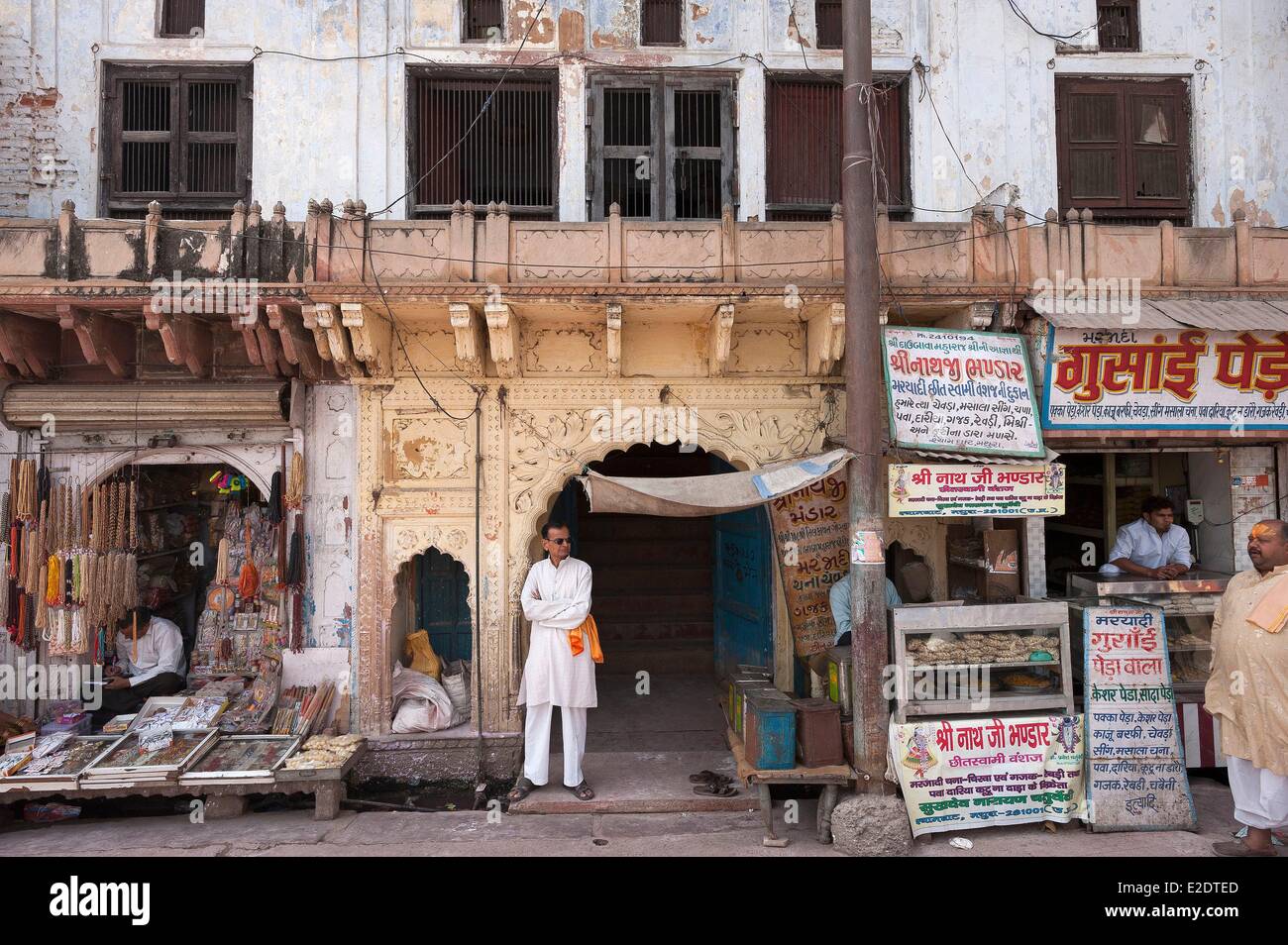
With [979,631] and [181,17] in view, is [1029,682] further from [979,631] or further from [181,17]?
[181,17]

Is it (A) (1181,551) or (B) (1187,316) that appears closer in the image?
(B) (1187,316)

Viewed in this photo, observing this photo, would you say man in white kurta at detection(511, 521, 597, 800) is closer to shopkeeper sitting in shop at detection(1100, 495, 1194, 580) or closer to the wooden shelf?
shopkeeper sitting in shop at detection(1100, 495, 1194, 580)

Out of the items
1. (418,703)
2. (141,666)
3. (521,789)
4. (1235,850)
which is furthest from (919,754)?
(141,666)

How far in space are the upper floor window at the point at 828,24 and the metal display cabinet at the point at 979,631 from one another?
5.45 metres

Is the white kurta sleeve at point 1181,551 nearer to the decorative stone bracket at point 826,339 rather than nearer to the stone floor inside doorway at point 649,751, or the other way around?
the decorative stone bracket at point 826,339

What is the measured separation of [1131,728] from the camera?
5395mm

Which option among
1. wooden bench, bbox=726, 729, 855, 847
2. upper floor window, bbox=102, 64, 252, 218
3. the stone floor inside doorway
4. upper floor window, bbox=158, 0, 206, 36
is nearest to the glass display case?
wooden bench, bbox=726, 729, 855, 847

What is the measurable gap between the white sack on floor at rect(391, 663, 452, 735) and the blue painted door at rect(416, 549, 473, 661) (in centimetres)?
63

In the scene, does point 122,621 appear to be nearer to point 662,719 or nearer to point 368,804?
point 368,804

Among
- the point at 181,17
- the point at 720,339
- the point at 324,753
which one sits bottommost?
the point at 324,753

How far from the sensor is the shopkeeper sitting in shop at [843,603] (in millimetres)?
6066

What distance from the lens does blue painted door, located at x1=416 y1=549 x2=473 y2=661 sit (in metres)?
7.53

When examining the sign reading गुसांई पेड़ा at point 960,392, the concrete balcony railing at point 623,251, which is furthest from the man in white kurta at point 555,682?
the sign reading गुसांई पेड़ा at point 960,392

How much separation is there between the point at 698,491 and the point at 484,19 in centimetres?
513
